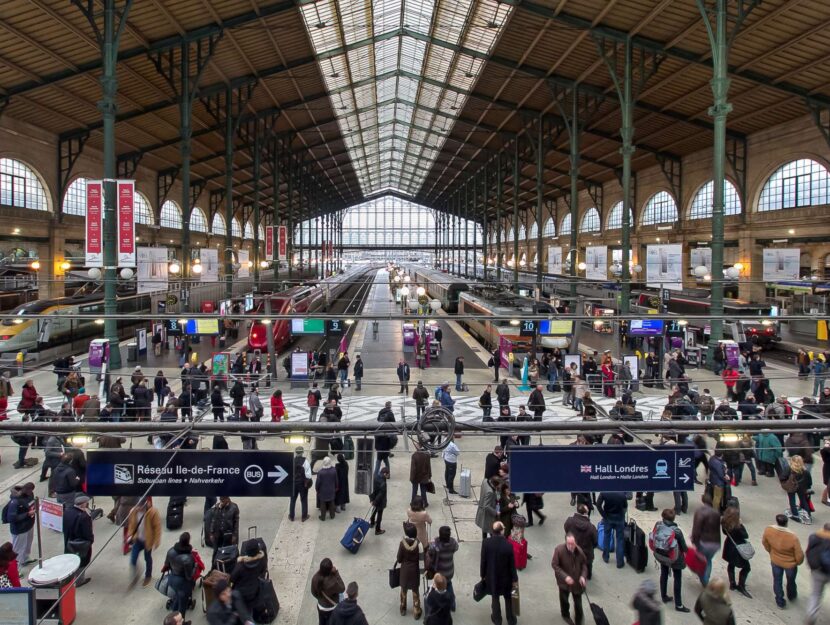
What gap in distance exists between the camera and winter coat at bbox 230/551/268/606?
20.6 feet

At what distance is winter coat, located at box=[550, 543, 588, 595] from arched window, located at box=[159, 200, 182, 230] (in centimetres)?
4368

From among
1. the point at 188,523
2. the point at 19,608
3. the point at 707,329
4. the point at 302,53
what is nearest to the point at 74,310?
the point at 302,53

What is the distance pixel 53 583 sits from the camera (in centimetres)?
585

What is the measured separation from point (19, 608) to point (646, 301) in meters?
30.4

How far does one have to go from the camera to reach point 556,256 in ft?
115

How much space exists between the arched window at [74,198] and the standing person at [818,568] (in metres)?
36.1

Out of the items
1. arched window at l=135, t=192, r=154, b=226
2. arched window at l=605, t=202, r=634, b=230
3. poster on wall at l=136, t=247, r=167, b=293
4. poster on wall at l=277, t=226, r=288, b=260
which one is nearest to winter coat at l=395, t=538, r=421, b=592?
poster on wall at l=136, t=247, r=167, b=293

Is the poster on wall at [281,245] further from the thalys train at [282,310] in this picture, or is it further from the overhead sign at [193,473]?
the overhead sign at [193,473]

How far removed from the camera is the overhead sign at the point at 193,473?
6.05 m

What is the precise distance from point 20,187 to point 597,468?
32.4 meters

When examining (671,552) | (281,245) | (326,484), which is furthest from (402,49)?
(671,552)

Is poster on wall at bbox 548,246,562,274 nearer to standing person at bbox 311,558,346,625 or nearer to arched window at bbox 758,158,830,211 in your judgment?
arched window at bbox 758,158,830,211

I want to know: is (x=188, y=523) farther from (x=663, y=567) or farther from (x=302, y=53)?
(x=302, y=53)

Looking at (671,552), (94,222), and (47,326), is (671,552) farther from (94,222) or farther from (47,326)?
(47,326)
